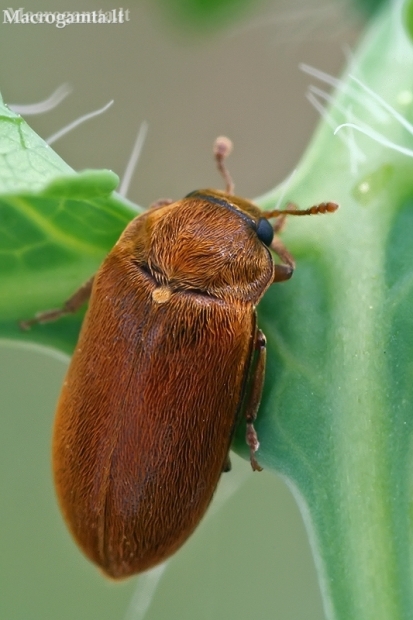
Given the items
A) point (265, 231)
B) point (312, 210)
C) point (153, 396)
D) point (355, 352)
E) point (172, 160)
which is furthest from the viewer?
point (172, 160)

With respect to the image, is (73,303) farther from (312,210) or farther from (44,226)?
(312,210)

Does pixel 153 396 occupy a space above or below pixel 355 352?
below

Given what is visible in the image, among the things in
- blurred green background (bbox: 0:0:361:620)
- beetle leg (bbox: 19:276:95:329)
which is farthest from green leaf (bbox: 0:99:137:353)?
blurred green background (bbox: 0:0:361:620)

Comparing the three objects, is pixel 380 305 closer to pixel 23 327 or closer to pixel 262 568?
pixel 23 327

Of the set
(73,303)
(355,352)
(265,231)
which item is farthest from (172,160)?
(355,352)

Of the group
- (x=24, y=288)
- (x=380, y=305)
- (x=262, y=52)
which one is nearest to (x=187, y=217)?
(x=24, y=288)
